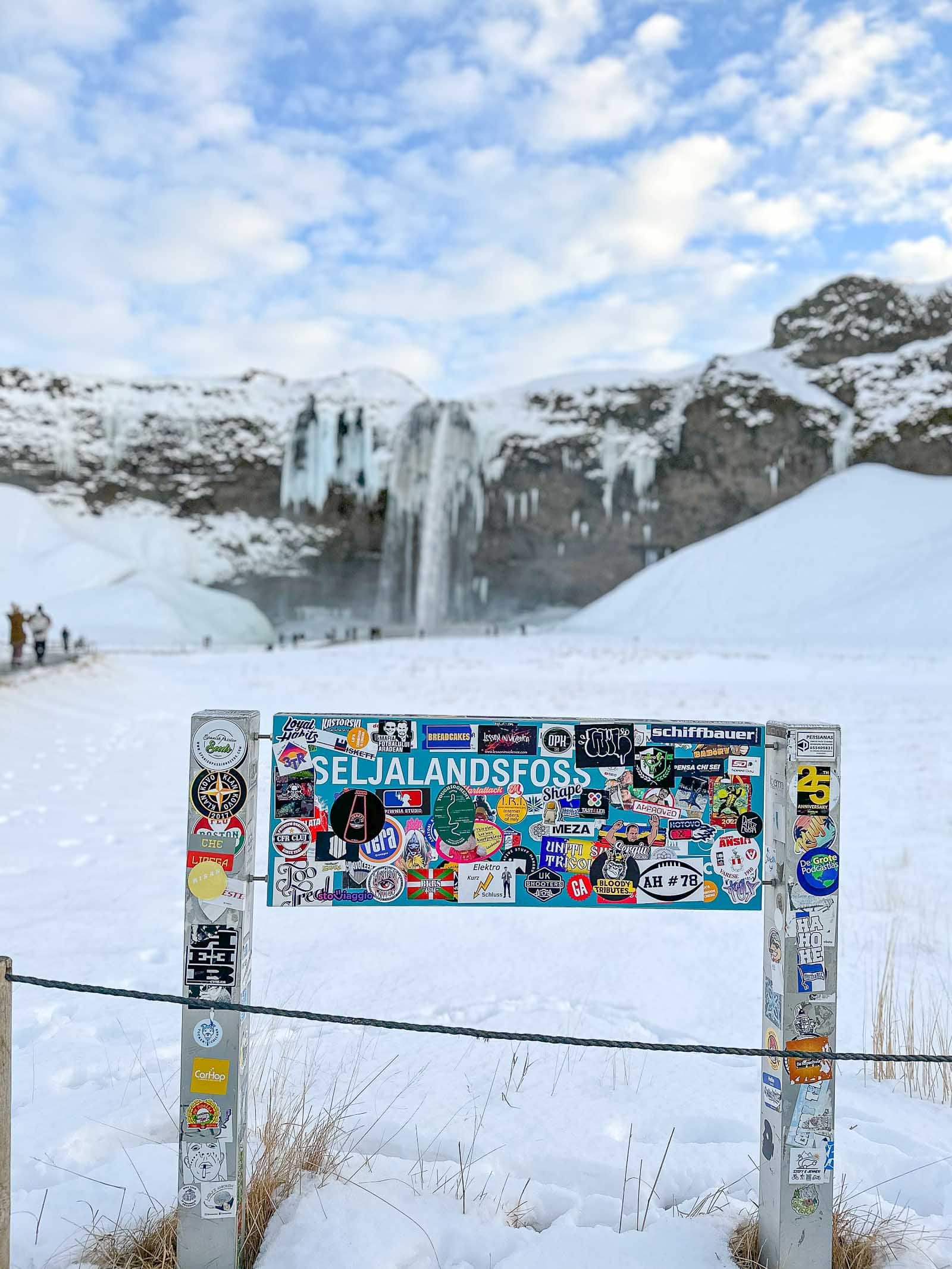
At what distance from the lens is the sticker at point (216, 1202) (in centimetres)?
218

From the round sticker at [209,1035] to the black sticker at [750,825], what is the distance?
4.92 feet

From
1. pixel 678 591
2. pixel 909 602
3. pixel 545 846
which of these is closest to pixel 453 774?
pixel 545 846

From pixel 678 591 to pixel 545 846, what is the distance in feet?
130

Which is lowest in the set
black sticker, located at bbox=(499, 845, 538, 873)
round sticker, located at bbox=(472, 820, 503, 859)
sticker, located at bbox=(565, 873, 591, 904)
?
sticker, located at bbox=(565, 873, 591, 904)

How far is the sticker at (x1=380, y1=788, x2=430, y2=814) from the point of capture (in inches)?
92.2

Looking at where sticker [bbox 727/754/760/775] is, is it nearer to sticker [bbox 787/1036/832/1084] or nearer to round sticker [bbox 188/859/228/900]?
sticker [bbox 787/1036/832/1084]

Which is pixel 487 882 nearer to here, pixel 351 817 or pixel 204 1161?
pixel 351 817

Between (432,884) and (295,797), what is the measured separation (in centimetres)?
45

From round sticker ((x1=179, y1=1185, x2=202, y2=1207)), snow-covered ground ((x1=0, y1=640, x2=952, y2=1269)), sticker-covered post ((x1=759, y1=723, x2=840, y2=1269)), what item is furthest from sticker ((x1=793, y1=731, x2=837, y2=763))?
round sticker ((x1=179, y1=1185, x2=202, y2=1207))

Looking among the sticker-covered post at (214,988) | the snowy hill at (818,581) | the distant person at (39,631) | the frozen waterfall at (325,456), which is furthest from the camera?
the frozen waterfall at (325,456)

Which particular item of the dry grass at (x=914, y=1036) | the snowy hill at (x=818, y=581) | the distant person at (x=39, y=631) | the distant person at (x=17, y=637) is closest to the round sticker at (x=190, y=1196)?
the dry grass at (x=914, y=1036)

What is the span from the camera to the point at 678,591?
40.7 meters

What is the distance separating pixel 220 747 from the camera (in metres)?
2.22

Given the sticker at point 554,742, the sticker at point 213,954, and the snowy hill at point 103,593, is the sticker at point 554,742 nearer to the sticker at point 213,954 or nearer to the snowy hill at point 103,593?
the sticker at point 213,954
